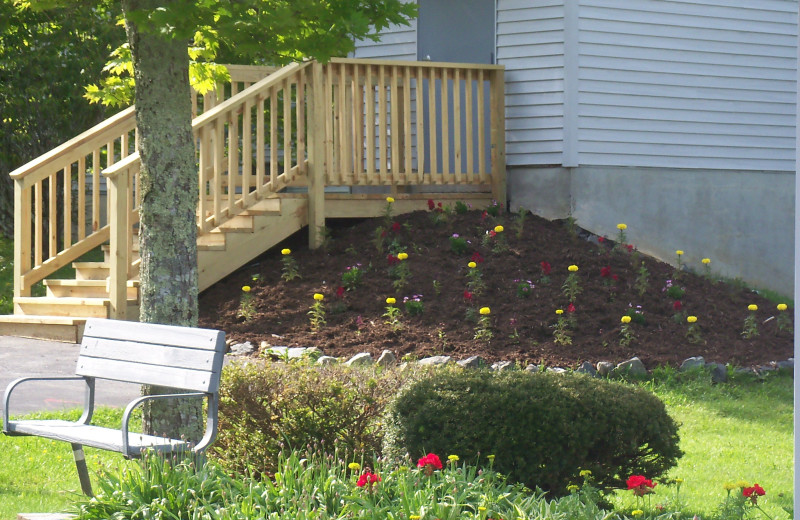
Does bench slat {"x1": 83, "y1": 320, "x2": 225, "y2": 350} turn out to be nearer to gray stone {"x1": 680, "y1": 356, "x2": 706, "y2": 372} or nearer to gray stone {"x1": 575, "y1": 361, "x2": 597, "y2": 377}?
gray stone {"x1": 575, "y1": 361, "x2": 597, "y2": 377}

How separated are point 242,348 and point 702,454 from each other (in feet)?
12.0

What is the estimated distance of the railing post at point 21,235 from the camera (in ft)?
31.1

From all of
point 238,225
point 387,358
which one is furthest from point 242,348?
point 238,225

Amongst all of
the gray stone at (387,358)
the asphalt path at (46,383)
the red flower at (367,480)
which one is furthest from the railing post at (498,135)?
the red flower at (367,480)

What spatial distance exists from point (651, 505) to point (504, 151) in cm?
689

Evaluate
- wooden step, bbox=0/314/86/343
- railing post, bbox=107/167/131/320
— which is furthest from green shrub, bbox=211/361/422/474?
wooden step, bbox=0/314/86/343

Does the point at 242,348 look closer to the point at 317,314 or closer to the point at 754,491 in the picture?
the point at 317,314

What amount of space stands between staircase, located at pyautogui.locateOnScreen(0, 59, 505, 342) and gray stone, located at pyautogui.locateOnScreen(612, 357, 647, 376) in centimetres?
366

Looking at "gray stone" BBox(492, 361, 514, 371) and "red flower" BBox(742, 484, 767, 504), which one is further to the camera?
"gray stone" BBox(492, 361, 514, 371)

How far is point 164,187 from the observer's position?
189 inches

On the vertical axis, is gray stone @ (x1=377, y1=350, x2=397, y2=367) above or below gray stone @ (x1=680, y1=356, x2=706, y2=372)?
above

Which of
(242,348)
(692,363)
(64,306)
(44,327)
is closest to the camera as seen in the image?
(692,363)

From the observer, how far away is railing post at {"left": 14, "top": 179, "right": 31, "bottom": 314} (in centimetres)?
948

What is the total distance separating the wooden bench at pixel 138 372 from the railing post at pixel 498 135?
6.80 m
